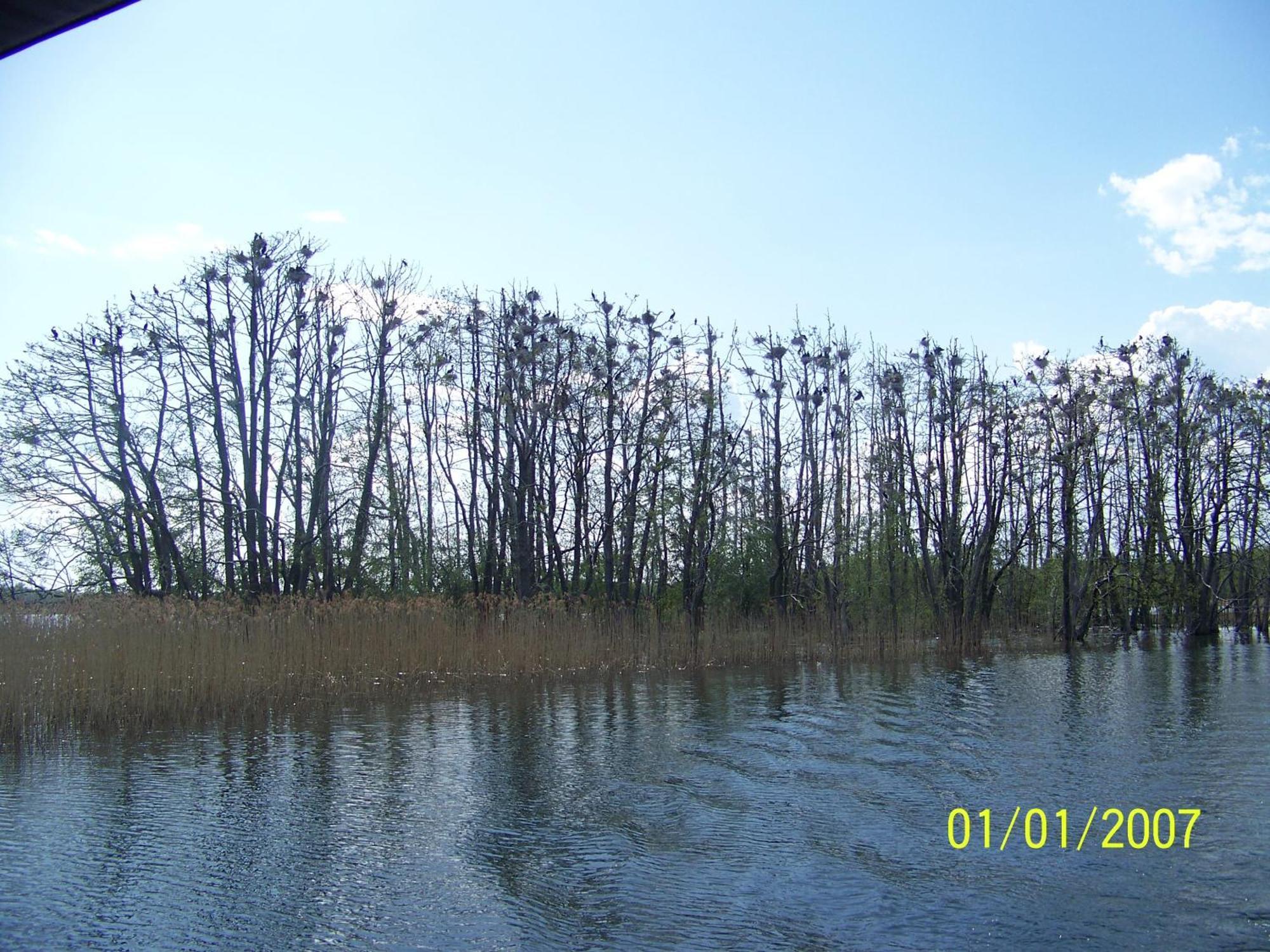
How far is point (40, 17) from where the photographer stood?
7.24 ft

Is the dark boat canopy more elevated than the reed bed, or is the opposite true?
the dark boat canopy

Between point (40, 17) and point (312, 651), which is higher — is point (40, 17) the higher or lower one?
the higher one

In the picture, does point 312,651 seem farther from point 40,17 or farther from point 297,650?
point 40,17

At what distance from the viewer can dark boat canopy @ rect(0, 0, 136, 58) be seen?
7.05 feet

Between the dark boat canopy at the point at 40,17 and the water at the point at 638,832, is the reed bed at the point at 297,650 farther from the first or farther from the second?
the dark boat canopy at the point at 40,17

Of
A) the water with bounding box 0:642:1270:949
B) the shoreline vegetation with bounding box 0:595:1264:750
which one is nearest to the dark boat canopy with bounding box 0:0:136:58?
the water with bounding box 0:642:1270:949

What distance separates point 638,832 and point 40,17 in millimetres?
4521

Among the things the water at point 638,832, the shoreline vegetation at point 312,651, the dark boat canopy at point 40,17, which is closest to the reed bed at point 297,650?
the shoreline vegetation at point 312,651

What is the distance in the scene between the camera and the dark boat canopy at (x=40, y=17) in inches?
84.6

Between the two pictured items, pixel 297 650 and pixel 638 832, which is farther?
pixel 297 650

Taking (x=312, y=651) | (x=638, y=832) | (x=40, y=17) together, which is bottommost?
(x=638, y=832)

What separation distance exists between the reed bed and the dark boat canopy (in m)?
7.50

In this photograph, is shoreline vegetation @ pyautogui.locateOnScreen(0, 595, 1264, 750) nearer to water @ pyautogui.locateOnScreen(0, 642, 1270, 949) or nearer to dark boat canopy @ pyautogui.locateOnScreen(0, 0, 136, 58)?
water @ pyautogui.locateOnScreen(0, 642, 1270, 949)

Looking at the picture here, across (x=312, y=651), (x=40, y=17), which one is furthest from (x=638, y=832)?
(x=312, y=651)
